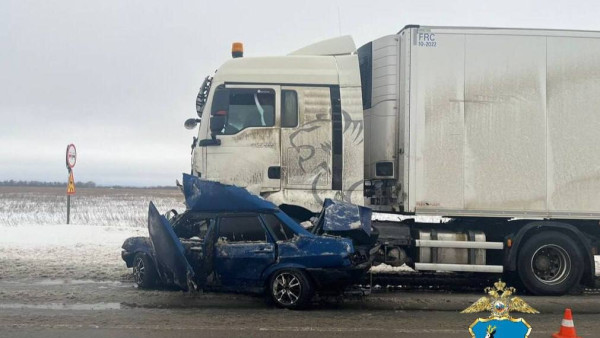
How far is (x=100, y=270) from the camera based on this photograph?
984 cm

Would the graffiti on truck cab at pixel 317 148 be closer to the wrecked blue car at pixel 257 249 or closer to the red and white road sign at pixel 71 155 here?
the wrecked blue car at pixel 257 249

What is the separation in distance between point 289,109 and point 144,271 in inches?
133

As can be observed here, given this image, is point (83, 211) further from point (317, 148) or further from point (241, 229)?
point (317, 148)

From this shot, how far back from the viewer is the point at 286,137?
8031 millimetres

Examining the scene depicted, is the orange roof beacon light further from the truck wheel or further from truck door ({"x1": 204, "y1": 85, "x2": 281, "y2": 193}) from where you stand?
the truck wheel

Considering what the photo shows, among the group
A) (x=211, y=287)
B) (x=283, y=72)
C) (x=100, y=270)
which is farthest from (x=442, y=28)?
(x=100, y=270)

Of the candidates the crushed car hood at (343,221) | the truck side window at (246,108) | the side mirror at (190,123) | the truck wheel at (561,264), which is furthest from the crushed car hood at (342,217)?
the side mirror at (190,123)

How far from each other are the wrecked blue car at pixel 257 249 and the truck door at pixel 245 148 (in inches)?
19.0

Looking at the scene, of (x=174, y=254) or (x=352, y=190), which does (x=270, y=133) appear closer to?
(x=352, y=190)

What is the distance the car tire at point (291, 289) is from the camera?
6.98 metres

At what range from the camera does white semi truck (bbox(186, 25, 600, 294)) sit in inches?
311

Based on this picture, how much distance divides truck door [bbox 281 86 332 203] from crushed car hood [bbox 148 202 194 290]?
1.86 metres

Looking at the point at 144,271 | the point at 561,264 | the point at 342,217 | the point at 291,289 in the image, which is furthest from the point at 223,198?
the point at 561,264

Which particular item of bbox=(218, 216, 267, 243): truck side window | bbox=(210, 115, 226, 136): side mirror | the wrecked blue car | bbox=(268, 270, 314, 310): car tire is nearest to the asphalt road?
bbox=(268, 270, 314, 310): car tire
